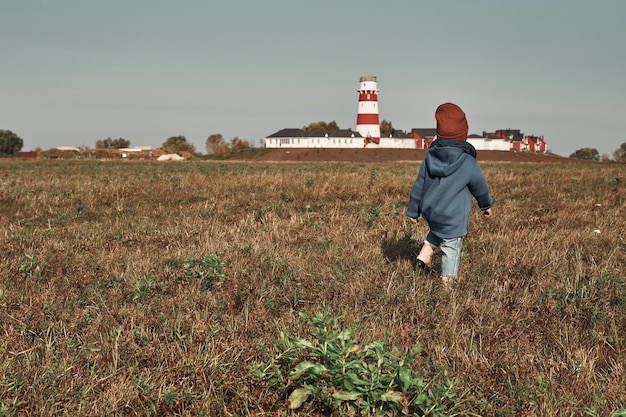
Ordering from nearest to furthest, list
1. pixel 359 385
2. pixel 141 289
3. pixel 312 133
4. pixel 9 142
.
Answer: pixel 359 385, pixel 141 289, pixel 312 133, pixel 9 142

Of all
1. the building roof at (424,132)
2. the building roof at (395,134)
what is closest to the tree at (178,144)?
the building roof at (395,134)

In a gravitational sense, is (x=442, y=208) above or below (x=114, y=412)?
above

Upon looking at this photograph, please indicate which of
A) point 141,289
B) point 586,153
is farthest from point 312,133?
point 141,289

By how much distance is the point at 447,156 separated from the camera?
18.7 feet

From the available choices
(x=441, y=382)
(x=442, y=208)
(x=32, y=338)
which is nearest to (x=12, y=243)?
(x=32, y=338)

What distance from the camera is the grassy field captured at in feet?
10.3

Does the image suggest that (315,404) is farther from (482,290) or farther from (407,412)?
(482,290)

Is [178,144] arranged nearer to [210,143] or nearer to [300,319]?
[210,143]

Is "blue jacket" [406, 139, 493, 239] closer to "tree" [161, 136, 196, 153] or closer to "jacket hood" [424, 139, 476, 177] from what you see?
"jacket hood" [424, 139, 476, 177]

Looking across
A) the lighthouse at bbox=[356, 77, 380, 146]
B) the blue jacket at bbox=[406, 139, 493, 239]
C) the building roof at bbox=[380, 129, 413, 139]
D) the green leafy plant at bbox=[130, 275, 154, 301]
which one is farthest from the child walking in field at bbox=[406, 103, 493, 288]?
the building roof at bbox=[380, 129, 413, 139]

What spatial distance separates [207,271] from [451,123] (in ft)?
9.89

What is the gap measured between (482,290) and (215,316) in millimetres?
2597

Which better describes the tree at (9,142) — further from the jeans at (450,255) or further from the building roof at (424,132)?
the jeans at (450,255)

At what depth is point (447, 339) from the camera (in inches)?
159
